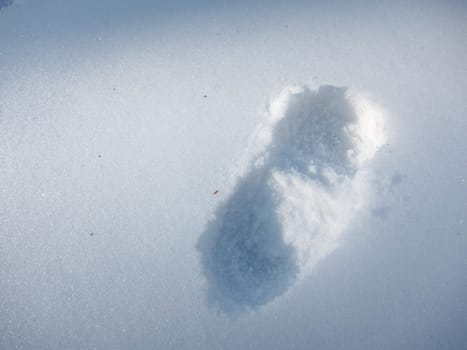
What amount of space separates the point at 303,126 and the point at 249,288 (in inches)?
18.1

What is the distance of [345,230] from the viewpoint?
0.88 meters

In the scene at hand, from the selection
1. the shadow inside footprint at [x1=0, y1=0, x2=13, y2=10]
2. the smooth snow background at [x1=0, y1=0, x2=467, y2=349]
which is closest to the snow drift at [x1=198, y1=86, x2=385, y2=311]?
the smooth snow background at [x1=0, y1=0, x2=467, y2=349]

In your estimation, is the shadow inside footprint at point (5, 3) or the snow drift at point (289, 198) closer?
the snow drift at point (289, 198)

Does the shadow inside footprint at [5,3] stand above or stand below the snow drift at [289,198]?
above

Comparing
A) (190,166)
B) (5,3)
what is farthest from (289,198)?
(5,3)

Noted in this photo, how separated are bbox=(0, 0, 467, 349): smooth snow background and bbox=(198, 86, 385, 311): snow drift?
4cm

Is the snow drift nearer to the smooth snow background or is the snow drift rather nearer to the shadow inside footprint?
the smooth snow background

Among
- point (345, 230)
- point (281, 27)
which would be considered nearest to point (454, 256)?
point (345, 230)

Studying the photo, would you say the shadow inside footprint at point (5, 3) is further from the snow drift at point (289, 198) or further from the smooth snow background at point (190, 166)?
the snow drift at point (289, 198)

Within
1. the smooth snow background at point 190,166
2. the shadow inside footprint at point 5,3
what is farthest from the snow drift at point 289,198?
the shadow inside footprint at point 5,3

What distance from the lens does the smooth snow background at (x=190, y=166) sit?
2.72 feet

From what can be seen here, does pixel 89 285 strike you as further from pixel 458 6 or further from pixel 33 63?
pixel 458 6

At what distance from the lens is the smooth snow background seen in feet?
2.72

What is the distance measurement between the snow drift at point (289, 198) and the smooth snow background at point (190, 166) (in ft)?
0.14
